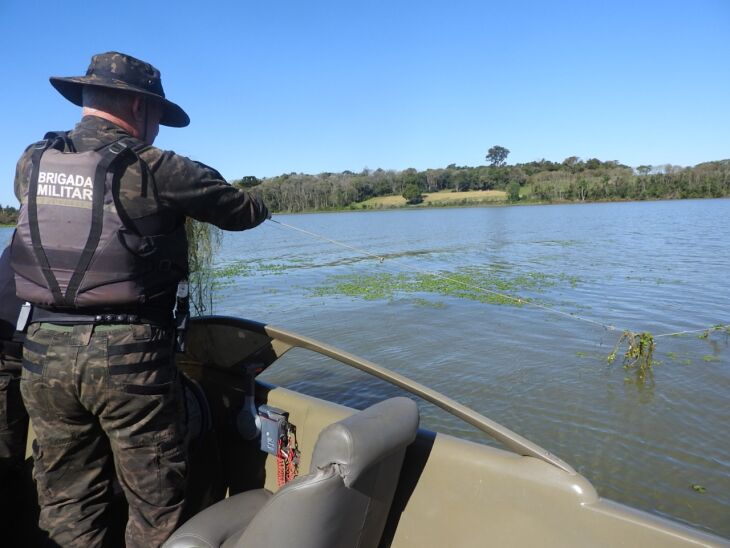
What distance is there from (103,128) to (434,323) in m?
9.98

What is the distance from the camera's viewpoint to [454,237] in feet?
120

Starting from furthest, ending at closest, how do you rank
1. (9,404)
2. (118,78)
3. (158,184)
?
1. (9,404)
2. (118,78)
3. (158,184)

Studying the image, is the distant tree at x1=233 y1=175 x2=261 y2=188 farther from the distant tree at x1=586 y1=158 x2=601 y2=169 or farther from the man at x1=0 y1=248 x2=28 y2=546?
the distant tree at x1=586 y1=158 x2=601 y2=169

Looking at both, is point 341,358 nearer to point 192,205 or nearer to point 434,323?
point 192,205

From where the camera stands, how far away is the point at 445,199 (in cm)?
10081

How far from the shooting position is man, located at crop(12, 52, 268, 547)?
226cm

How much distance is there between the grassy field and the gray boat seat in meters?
93.1

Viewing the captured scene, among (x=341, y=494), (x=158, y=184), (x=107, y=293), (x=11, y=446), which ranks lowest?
(x=11, y=446)

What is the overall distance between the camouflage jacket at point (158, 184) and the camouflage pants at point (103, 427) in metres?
0.52

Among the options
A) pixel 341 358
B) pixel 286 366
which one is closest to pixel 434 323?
pixel 286 366

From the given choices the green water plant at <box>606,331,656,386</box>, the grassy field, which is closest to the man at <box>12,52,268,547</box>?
the green water plant at <box>606,331,656,386</box>

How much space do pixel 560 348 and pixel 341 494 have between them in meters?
8.29

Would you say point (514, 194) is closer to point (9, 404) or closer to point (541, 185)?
point (541, 185)

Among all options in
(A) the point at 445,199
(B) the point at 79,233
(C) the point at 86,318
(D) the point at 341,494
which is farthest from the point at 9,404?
(A) the point at 445,199
